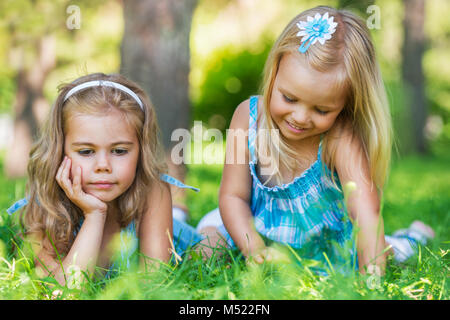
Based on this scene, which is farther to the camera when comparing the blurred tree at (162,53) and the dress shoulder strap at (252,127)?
the blurred tree at (162,53)

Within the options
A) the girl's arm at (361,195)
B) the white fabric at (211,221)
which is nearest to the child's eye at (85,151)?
the white fabric at (211,221)

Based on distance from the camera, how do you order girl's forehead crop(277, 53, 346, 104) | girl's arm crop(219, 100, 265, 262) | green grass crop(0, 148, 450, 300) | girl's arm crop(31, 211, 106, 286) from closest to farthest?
1. green grass crop(0, 148, 450, 300)
2. girl's arm crop(31, 211, 106, 286)
3. girl's forehead crop(277, 53, 346, 104)
4. girl's arm crop(219, 100, 265, 262)

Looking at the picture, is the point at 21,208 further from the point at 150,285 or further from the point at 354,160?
the point at 354,160

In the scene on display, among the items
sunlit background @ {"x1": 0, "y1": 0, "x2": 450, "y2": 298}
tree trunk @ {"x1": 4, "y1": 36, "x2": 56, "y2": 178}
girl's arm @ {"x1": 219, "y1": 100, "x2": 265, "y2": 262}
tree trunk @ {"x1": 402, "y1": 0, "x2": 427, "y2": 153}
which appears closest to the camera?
girl's arm @ {"x1": 219, "y1": 100, "x2": 265, "y2": 262}

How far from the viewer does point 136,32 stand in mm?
4070

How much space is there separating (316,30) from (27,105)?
19.9ft

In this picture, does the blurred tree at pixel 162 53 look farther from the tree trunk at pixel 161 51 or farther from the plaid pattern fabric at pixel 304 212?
the plaid pattern fabric at pixel 304 212

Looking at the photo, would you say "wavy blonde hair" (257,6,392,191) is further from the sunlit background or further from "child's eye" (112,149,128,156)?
"child's eye" (112,149,128,156)

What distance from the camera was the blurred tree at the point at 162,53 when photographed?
4031 mm

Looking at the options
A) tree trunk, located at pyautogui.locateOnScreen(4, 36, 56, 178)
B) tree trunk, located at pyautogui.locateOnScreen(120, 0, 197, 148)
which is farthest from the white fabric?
tree trunk, located at pyautogui.locateOnScreen(4, 36, 56, 178)

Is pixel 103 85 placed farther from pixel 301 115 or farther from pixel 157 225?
pixel 301 115

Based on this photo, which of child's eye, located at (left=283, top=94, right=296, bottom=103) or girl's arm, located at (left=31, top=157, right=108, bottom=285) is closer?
girl's arm, located at (left=31, top=157, right=108, bottom=285)

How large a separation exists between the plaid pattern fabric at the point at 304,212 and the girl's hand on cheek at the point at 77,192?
2.53 feet

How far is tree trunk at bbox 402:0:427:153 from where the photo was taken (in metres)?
10.2
